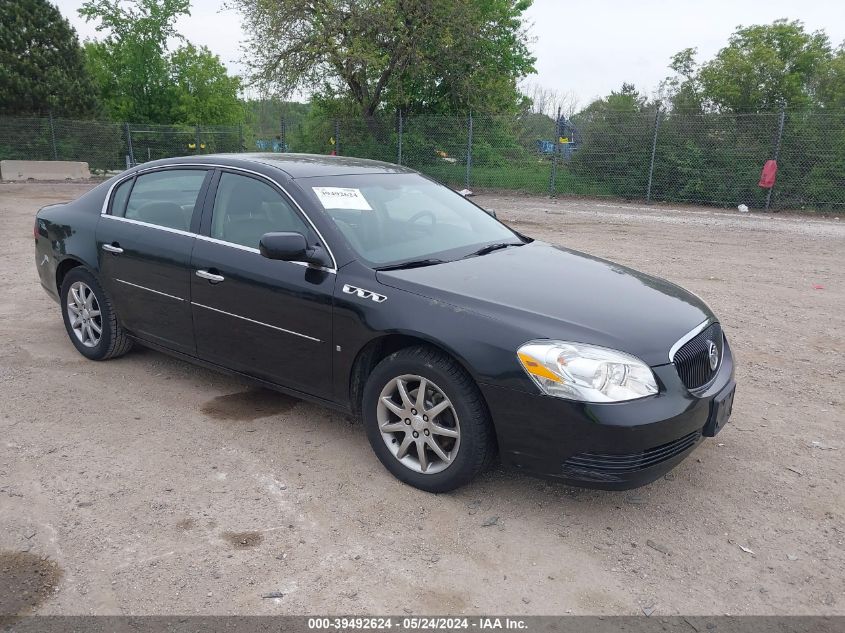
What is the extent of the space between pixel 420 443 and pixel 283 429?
3.77ft

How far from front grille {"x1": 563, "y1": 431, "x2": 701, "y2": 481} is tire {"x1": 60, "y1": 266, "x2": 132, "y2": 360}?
3.54 meters

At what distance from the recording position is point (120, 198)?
16.5 ft

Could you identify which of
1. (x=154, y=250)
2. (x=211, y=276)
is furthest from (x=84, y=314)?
(x=211, y=276)

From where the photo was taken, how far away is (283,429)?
4.18 metres

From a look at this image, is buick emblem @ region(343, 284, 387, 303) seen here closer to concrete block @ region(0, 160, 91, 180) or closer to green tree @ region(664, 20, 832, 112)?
green tree @ region(664, 20, 832, 112)

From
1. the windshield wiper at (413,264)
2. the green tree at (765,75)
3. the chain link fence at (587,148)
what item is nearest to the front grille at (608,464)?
the windshield wiper at (413,264)

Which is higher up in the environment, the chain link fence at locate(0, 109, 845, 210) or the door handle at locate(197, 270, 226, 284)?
the chain link fence at locate(0, 109, 845, 210)

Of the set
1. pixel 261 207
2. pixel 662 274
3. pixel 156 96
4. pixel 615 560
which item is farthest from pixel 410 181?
pixel 156 96

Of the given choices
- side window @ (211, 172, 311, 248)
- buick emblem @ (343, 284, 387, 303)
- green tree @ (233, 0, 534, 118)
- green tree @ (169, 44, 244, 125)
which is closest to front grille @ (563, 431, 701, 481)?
buick emblem @ (343, 284, 387, 303)

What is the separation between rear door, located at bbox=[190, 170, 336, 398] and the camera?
377 cm

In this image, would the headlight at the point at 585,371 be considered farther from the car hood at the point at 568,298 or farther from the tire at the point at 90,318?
the tire at the point at 90,318

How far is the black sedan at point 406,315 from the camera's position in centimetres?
304

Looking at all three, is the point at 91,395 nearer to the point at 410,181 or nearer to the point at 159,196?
the point at 159,196

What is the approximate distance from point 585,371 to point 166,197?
3174mm
